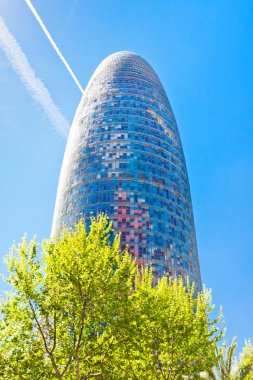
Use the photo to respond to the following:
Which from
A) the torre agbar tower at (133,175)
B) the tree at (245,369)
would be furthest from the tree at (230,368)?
the torre agbar tower at (133,175)

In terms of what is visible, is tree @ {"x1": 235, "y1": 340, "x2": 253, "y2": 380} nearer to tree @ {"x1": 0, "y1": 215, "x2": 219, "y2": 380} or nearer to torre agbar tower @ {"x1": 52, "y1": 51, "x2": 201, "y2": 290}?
tree @ {"x1": 0, "y1": 215, "x2": 219, "y2": 380}

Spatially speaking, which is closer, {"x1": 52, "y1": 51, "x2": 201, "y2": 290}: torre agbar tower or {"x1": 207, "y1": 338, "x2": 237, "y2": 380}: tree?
{"x1": 207, "y1": 338, "x2": 237, "y2": 380}: tree

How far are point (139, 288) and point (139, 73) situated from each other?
11803cm

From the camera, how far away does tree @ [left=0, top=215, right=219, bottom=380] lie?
70.1 ft

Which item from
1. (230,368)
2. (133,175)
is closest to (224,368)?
(230,368)

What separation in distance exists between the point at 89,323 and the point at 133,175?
252 ft

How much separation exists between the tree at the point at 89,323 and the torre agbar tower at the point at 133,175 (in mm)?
59753

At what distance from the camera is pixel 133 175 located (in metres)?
98.2

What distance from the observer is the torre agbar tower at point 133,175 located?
89.7 meters

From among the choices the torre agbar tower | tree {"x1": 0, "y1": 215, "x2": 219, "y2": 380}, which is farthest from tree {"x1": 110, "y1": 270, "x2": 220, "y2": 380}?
the torre agbar tower

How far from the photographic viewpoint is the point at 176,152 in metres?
115

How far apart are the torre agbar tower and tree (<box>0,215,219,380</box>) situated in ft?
196

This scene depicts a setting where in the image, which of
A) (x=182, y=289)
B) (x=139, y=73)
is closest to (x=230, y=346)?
(x=182, y=289)

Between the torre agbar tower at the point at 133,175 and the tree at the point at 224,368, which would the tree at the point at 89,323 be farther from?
the torre agbar tower at the point at 133,175
